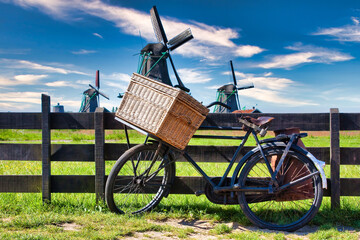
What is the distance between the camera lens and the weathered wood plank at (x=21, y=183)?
13.2 ft

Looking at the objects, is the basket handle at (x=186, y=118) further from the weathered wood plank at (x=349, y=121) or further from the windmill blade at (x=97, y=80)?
the windmill blade at (x=97, y=80)

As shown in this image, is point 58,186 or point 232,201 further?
point 58,186

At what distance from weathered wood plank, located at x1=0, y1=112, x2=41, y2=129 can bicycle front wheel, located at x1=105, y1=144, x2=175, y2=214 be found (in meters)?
1.48

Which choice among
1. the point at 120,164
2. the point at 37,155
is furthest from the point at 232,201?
the point at 37,155

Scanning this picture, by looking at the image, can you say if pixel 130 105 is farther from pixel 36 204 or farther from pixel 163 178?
pixel 36 204

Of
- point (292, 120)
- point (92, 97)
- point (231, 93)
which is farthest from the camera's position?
point (92, 97)

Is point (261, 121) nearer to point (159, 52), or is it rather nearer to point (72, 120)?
point (72, 120)

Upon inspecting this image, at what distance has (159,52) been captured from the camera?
84.4 ft

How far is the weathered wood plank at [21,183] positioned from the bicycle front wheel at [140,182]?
3.83ft

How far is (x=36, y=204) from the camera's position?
3.85 metres

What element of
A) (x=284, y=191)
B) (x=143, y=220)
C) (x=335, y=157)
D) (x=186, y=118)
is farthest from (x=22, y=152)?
(x=335, y=157)

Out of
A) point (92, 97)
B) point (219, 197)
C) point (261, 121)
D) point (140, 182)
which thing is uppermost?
point (92, 97)

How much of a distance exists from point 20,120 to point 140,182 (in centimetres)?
208

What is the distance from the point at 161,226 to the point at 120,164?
0.86m
